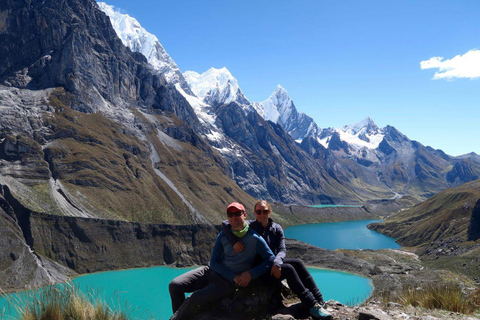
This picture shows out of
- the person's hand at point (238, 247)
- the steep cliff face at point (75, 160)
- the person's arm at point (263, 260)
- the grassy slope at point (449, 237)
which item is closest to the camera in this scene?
the person's arm at point (263, 260)

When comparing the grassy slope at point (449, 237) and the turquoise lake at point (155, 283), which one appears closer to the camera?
the turquoise lake at point (155, 283)

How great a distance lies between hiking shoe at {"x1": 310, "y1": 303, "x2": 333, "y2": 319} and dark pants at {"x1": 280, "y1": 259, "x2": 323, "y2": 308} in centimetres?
11

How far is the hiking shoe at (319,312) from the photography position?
28.0ft

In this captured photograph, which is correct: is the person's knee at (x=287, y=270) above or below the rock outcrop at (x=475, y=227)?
above

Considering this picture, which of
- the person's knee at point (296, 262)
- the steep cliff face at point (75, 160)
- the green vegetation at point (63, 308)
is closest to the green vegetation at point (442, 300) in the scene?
the person's knee at point (296, 262)

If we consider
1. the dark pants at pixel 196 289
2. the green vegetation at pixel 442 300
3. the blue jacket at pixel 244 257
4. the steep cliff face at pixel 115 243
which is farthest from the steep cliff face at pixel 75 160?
the green vegetation at pixel 442 300

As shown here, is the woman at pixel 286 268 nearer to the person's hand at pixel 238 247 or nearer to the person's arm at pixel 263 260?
the person's hand at pixel 238 247

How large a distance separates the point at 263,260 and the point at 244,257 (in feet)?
1.82

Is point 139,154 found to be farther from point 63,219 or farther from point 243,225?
point 243,225

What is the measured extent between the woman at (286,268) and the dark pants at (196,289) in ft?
3.25

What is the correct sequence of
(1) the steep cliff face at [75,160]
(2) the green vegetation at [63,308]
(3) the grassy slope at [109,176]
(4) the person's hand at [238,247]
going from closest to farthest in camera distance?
(2) the green vegetation at [63,308] < (4) the person's hand at [238,247] < (1) the steep cliff face at [75,160] < (3) the grassy slope at [109,176]

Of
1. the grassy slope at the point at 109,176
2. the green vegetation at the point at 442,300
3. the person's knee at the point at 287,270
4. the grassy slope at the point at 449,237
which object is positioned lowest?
the grassy slope at the point at 449,237

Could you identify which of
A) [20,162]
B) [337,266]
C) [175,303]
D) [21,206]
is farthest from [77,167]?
[175,303]

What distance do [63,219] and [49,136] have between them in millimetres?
66713
